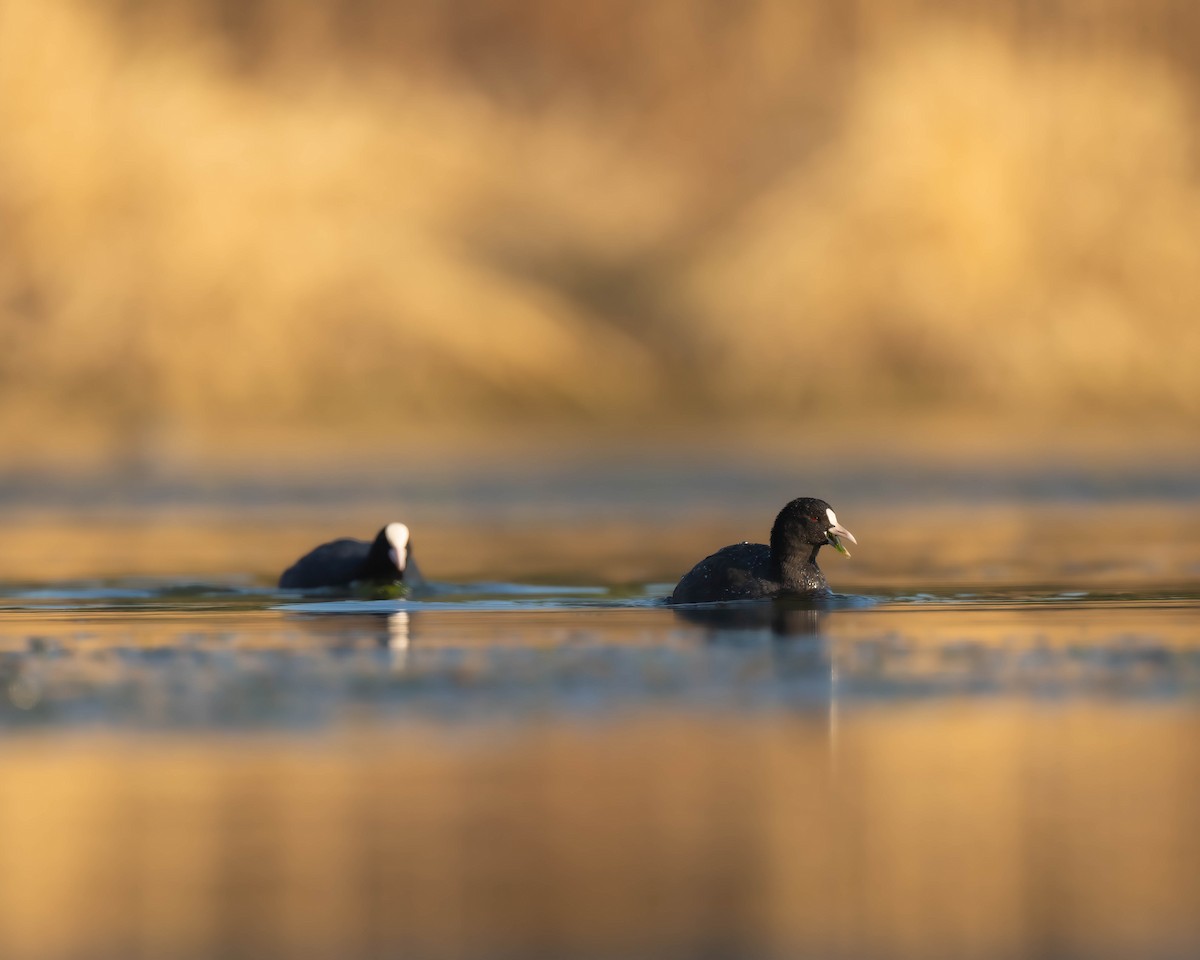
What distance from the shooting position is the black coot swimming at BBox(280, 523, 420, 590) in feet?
88.2

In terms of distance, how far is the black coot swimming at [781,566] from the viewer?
23.8 m

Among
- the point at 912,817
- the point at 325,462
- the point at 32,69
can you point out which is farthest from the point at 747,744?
the point at 32,69

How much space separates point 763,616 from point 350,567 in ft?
Result: 21.0

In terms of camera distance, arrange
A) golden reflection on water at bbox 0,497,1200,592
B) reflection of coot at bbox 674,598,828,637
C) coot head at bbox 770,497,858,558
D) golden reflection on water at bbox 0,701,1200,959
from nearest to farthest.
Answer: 1. golden reflection on water at bbox 0,701,1200,959
2. reflection of coot at bbox 674,598,828,637
3. coot head at bbox 770,497,858,558
4. golden reflection on water at bbox 0,497,1200,592

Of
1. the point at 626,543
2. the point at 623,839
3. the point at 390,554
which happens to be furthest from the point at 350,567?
the point at 623,839

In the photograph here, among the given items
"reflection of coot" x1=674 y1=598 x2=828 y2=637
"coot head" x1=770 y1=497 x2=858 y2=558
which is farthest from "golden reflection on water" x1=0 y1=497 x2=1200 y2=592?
"reflection of coot" x1=674 y1=598 x2=828 y2=637

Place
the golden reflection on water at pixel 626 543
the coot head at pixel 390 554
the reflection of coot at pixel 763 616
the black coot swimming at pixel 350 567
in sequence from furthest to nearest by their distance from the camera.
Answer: the golden reflection on water at pixel 626 543 → the black coot swimming at pixel 350 567 → the coot head at pixel 390 554 → the reflection of coot at pixel 763 616

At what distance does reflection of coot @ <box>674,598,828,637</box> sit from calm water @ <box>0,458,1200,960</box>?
96mm

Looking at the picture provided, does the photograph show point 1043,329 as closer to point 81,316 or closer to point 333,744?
point 81,316

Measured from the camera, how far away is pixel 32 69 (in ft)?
588

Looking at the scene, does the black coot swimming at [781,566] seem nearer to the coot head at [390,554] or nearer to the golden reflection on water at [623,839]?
the coot head at [390,554]

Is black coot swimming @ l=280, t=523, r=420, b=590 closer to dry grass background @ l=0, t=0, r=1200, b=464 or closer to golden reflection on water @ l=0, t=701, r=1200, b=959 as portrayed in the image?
golden reflection on water @ l=0, t=701, r=1200, b=959

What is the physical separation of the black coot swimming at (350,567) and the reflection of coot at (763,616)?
4115 millimetres

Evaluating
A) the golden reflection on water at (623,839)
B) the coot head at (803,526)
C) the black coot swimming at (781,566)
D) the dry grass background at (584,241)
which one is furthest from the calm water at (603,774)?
the dry grass background at (584,241)
